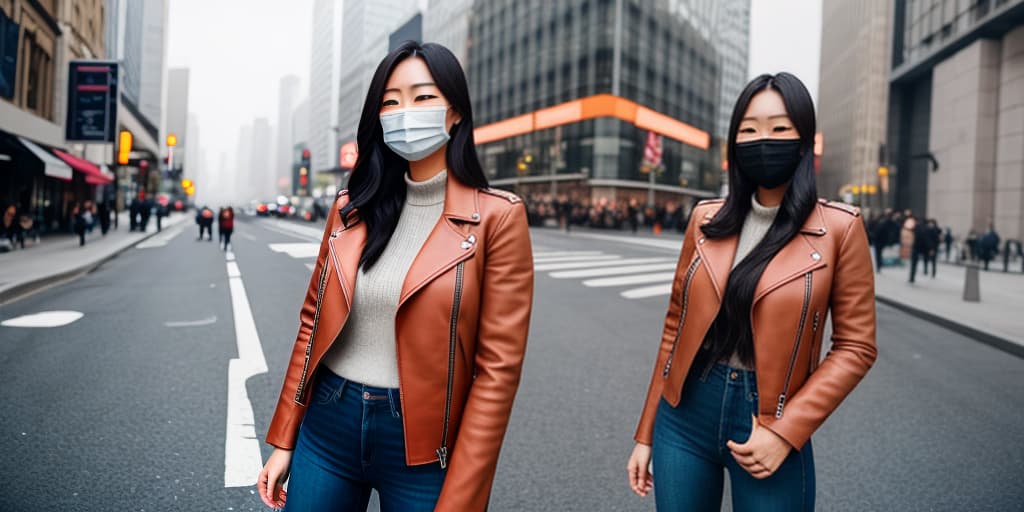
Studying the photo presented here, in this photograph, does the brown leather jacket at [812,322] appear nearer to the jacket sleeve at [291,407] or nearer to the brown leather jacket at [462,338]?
the brown leather jacket at [462,338]

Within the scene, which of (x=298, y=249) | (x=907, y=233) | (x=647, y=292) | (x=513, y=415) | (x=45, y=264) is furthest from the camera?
(x=298, y=249)

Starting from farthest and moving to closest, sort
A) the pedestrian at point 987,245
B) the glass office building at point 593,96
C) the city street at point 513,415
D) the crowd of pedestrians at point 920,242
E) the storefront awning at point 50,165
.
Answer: the glass office building at point 593,96 → the pedestrian at point 987,245 → the storefront awning at point 50,165 → the crowd of pedestrians at point 920,242 → the city street at point 513,415


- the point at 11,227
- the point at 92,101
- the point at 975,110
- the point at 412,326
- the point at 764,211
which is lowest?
the point at 412,326

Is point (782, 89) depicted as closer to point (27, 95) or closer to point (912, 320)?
point (912, 320)

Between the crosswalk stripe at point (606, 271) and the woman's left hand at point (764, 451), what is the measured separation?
519 inches

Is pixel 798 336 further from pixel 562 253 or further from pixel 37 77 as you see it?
pixel 37 77

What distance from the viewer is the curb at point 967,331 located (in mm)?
9109

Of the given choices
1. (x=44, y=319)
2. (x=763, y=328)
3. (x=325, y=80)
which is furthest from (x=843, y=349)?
(x=325, y=80)

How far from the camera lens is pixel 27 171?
83.9 feet

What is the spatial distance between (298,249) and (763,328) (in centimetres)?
2124

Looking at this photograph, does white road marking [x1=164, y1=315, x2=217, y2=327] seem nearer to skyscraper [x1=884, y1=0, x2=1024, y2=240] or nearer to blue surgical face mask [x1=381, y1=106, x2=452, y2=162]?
blue surgical face mask [x1=381, y1=106, x2=452, y2=162]

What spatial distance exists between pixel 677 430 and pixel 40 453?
406 centimetres

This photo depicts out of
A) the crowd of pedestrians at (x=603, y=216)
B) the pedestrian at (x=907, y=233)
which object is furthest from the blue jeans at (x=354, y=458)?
the crowd of pedestrians at (x=603, y=216)

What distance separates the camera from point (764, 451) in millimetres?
1968
